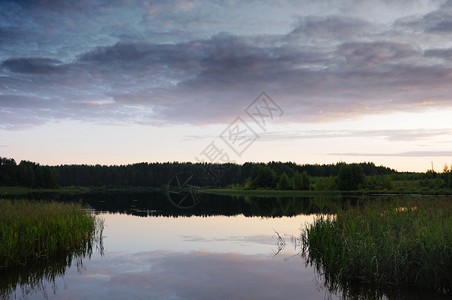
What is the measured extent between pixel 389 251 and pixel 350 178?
276 feet

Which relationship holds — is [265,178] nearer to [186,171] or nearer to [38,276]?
[186,171]

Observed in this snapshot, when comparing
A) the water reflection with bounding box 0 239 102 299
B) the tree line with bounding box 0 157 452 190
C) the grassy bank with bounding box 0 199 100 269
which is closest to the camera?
the water reflection with bounding box 0 239 102 299

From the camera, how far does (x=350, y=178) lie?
303 feet

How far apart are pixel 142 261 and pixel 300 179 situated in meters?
85.3

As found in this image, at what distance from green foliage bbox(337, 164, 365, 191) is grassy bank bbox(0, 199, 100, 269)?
7947 cm

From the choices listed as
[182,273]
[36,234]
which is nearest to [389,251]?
[182,273]

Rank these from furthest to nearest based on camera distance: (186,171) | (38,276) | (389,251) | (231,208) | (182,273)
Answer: (186,171) → (231,208) → (182,273) → (38,276) → (389,251)

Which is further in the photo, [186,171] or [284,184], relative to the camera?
[186,171]

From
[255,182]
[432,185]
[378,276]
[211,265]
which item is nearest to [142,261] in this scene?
[211,265]

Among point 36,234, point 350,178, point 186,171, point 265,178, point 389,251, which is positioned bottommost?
point 389,251

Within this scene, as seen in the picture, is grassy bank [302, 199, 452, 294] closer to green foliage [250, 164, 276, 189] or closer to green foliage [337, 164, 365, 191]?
green foliage [337, 164, 365, 191]

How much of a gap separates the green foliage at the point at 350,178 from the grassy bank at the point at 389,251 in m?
77.7

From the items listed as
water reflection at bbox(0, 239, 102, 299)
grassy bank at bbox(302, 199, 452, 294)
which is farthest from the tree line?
water reflection at bbox(0, 239, 102, 299)

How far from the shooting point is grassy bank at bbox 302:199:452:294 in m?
11.3
